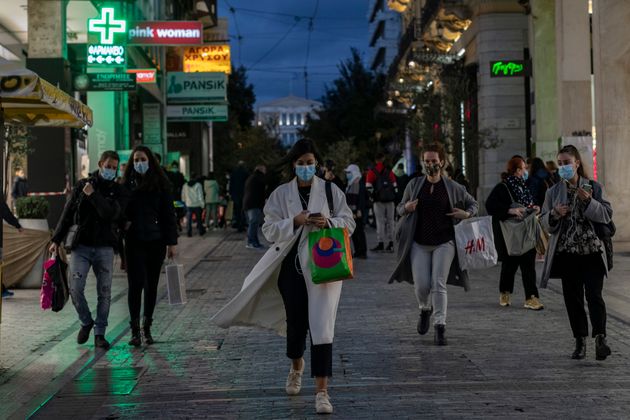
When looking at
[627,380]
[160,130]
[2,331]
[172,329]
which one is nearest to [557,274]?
[627,380]

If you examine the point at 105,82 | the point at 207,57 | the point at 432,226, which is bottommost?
the point at 432,226

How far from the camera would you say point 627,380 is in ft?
26.9

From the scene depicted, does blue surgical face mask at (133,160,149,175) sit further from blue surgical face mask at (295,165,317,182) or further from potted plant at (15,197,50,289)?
potted plant at (15,197,50,289)

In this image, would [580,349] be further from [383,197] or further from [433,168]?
[383,197]

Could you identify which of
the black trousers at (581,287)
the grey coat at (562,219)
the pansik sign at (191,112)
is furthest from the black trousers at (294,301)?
the pansik sign at (191,112)

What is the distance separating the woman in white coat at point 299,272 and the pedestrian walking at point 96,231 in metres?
2.87

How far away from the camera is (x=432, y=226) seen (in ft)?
33.9

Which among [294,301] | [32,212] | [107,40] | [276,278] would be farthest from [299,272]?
[107,40]

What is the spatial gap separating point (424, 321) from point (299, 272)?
11.4ft

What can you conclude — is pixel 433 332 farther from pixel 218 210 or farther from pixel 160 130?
pixel 160 130

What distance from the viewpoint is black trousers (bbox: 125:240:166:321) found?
10461 mm

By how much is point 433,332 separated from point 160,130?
106ft

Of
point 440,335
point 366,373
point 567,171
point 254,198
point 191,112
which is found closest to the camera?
point 366,373

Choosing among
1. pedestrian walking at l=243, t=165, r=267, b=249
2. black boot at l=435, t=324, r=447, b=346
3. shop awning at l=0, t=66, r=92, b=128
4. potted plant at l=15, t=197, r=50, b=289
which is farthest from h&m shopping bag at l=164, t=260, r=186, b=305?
pedestrian walking at l=243, t=165, r=267, b=249
